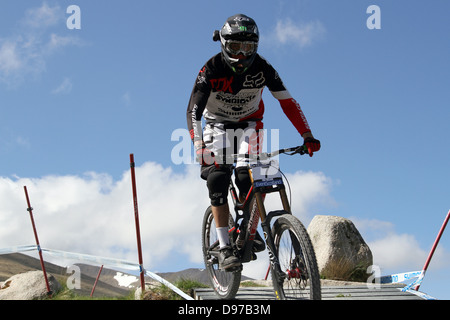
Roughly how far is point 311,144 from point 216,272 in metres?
3.04

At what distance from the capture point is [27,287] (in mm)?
13883

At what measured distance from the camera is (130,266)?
876 cm

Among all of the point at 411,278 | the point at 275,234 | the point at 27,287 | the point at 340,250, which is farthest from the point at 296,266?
the point at 27,287

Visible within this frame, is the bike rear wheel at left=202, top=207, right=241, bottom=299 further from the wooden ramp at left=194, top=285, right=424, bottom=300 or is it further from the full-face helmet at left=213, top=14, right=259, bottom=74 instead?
the full-face helmet at left=213, top=14, right=259, bottom=74

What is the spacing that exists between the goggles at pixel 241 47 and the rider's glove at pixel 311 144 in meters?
1.33

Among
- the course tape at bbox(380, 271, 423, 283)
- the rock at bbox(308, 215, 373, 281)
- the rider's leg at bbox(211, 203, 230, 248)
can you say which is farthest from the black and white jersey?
the rock at bbox(308, 215, 373, 281)

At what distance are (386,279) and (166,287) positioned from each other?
4.68 m

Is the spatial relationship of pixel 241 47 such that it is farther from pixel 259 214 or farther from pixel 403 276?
pixel 403 276

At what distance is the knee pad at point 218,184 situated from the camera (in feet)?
19.8

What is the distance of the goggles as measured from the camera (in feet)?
19.4
